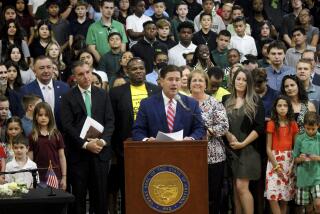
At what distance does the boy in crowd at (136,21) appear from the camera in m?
16.2

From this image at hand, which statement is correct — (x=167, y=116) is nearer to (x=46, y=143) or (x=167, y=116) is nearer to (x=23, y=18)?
(x=46, y=143)

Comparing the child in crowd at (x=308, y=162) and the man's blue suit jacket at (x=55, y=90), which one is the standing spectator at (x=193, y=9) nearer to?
the man's blue suit jacket at (x=55, y=90)

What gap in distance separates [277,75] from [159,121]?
4.18 metres

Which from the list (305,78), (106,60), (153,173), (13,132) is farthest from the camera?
(106,60)

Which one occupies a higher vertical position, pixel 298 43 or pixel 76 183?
pixel 298 43

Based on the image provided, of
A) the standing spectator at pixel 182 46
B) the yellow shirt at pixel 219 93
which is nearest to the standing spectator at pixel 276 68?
the yellow shirt at pixel 219 93

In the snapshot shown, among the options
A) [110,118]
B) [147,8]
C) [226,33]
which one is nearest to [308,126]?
[110,118]

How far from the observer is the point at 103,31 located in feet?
51.7

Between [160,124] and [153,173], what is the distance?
2.64 ft

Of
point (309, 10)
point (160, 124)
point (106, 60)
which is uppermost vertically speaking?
point (309, 10)

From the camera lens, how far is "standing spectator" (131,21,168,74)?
15023mm

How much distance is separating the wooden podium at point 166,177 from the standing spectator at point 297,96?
302 cm

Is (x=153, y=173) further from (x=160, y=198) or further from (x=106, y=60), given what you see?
(x=106, y=60)

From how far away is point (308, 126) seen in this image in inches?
440
